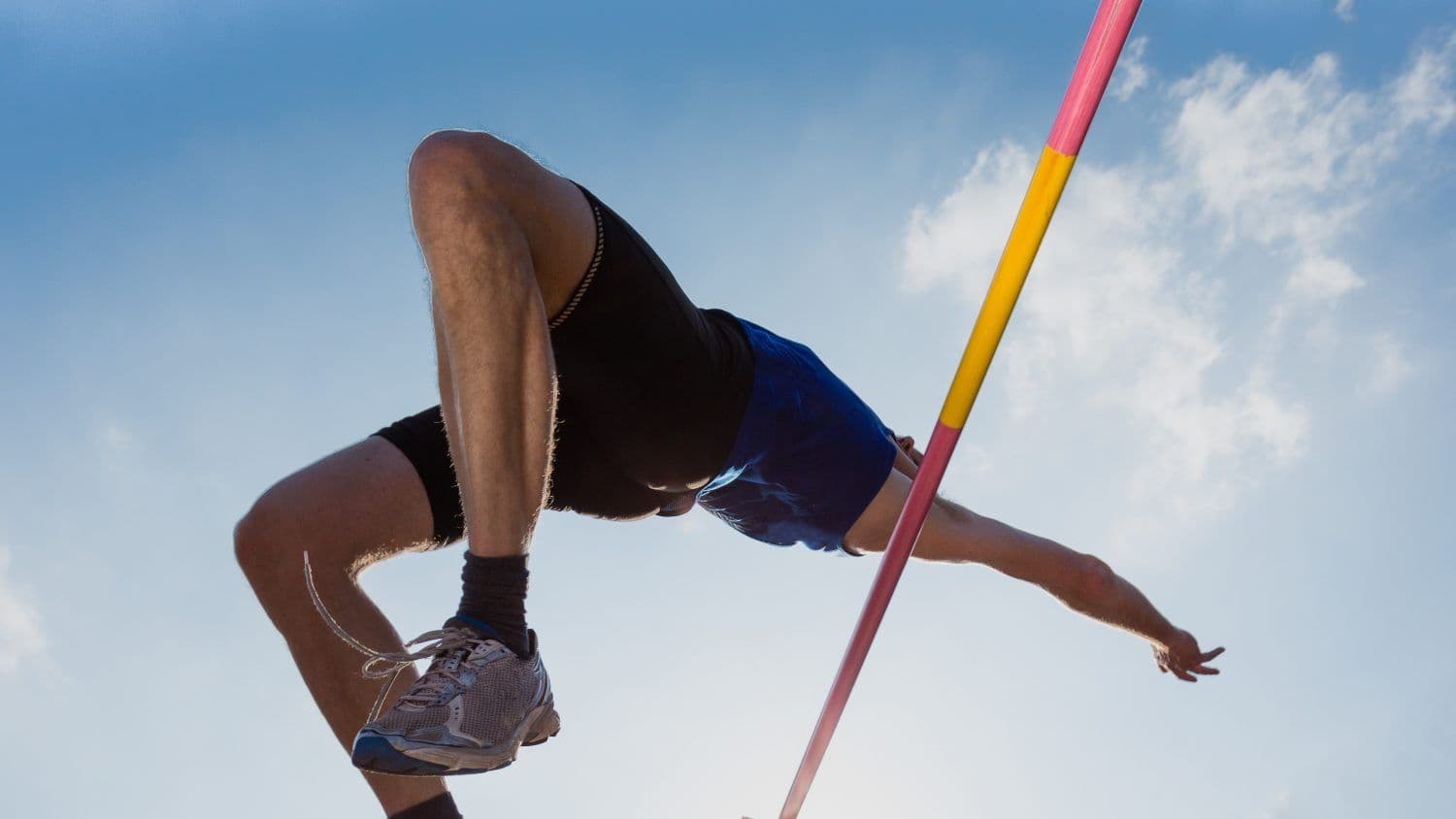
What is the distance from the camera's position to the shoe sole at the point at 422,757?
52.2 inches

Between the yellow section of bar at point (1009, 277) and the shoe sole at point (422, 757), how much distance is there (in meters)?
1.19

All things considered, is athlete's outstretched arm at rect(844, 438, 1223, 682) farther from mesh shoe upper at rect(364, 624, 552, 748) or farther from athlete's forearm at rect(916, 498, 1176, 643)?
mesh shoe upper at rect(364, 624, 552, 748)

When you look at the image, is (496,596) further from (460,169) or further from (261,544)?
(261,544)

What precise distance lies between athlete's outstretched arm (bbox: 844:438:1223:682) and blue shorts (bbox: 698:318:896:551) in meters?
0.07

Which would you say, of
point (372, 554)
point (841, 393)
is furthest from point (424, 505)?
point (841, 393)

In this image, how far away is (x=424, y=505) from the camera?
2162 millimetres

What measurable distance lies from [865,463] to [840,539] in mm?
268

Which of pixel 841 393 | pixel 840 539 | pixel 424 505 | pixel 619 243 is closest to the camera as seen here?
pixel 619 243

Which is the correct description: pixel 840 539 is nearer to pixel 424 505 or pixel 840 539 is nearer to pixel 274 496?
pixel 424 505

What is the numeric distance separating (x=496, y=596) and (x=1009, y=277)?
1.19 meters

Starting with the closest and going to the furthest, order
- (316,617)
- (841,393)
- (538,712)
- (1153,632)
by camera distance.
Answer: (538,712) < (316,617) < (841,393) < (1153,632)

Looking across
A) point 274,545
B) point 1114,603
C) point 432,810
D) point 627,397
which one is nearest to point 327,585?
point 274,545

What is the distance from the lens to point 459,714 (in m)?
1.38

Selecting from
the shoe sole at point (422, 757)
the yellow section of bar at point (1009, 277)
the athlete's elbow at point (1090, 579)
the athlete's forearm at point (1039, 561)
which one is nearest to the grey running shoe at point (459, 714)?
the shoe sole at point (422, 757)
